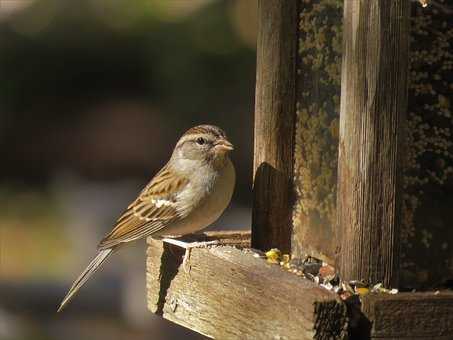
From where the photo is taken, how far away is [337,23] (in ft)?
10.8

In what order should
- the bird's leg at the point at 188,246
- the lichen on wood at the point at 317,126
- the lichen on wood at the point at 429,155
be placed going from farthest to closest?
the bird's leg at the point at 188,246 < the lichen on wood at the point at 317,126 < the lichen on wood at the point at 429,155

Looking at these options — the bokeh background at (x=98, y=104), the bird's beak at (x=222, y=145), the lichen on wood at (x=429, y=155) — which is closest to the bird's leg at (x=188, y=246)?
the bird's beak at (x=222, y=145)

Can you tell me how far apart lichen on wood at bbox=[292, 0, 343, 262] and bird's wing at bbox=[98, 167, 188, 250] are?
74 cm

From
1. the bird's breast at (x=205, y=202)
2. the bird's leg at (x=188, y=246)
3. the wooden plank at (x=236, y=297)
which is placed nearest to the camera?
the wooden plank at (x=236, y=297)

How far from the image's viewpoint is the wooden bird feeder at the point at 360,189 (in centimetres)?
286

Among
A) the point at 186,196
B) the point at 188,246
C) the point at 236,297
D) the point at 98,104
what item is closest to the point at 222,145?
the point at 186,196

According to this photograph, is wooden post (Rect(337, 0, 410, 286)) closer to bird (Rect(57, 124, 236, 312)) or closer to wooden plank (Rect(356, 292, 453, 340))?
wooden plank (Rect(356, 292, 453, 340))

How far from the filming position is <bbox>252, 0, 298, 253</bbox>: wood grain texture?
11.7ft

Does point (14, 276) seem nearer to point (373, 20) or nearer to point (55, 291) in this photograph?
point (55, 291)

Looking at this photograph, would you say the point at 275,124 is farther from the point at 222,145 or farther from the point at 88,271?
the point at 88,271

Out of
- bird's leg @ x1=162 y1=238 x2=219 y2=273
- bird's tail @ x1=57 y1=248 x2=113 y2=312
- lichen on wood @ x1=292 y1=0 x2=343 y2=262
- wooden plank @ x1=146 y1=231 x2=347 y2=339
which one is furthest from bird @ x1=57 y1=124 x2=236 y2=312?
lichen on wood @ x1=292 y1=0 x2=343 y2=262

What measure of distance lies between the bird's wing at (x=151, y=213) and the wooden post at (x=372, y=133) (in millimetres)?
1286

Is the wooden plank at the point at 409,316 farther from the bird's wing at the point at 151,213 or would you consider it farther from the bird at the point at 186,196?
the bird's wing at the point at 151,213

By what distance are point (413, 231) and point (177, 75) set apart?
8.51 m
